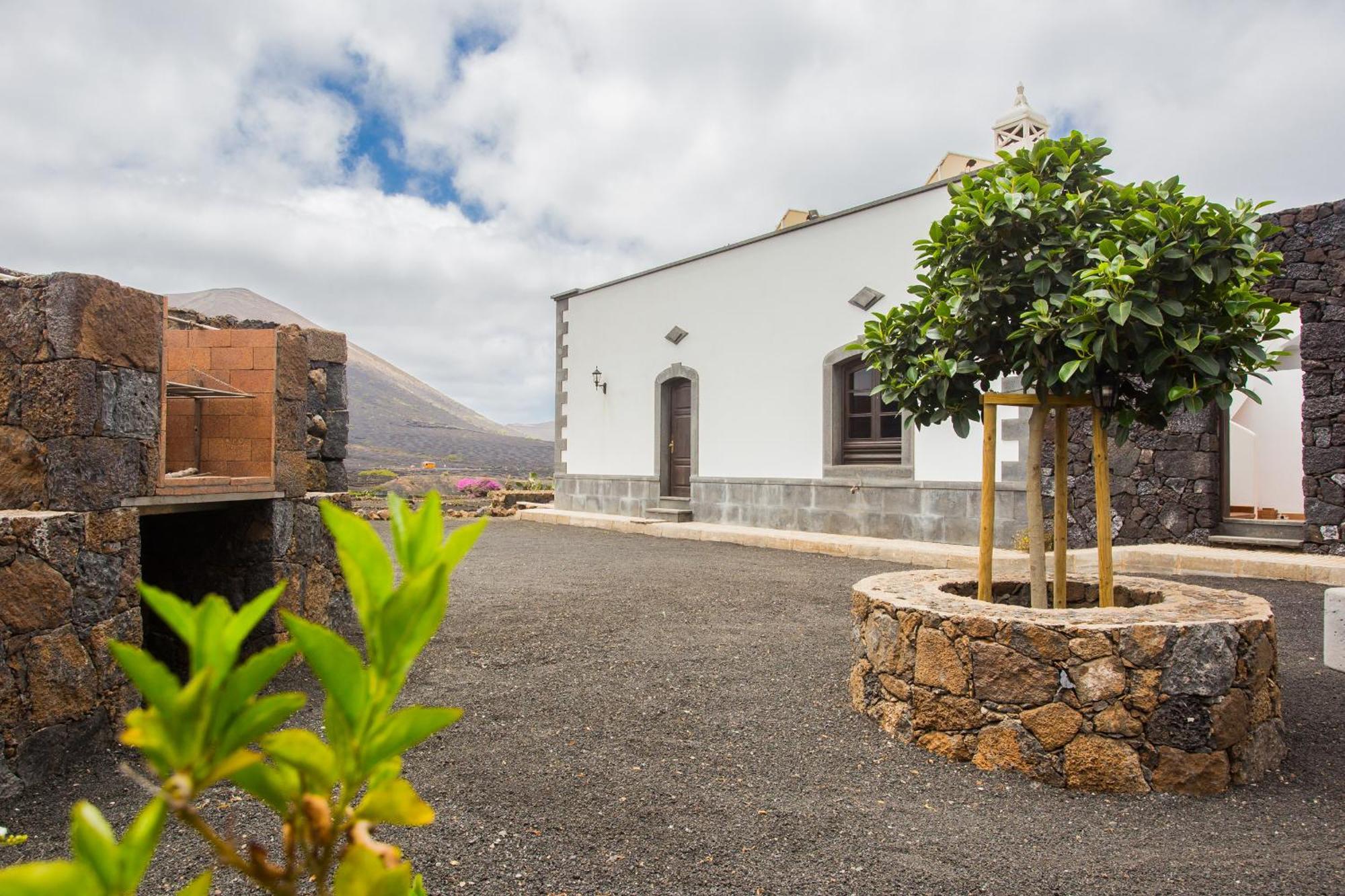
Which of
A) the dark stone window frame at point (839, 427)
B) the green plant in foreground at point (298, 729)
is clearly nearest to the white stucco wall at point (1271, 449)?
the dark stone window frame at point (839, 427)

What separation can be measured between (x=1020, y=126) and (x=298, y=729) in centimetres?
1248

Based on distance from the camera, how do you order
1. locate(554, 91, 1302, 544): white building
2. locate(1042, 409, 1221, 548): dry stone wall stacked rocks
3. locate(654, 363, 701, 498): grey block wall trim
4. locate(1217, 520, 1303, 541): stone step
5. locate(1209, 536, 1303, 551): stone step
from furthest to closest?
locate(654, 363, 701, 498): grey block wall trim < locate(554, 91, 1302, 544): white building < locate(1042, 409, 1221, 548): dry stone wall stacked rocks < locate(1217, 520, 1303, 541): stone step < locate(1209, 536, 1303, 551): stone step

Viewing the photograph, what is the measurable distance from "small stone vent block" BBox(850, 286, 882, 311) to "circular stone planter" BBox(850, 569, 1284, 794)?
771 centimetres

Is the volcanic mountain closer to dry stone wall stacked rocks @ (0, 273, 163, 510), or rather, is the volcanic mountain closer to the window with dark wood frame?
dry stone wall stacked rocks @ (0, 273, 163, 510)

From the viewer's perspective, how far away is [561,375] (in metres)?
16.6

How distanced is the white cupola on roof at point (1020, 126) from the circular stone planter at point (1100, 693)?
900cm

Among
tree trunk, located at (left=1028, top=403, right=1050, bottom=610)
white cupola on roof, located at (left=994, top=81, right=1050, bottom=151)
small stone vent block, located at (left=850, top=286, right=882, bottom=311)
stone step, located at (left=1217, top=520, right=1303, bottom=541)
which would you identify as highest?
white cupola on roof, located at (left=994, top=81, right=1050, bottom=151)

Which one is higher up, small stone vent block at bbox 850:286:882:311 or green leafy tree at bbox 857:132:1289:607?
small stone vent block at bbox 850:286:882:311

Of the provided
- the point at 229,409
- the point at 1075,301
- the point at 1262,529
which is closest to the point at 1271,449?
the point at 1262,529

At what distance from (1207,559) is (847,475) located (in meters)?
4.45

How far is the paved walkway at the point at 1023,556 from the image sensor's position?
7586mm

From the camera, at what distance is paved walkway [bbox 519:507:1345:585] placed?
7.59 metres

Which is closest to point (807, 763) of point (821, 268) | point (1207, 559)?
point (1207, 559)

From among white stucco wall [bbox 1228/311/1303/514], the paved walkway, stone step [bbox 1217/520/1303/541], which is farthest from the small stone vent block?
white stucco wall [bbox 1228/311/1303/514]
